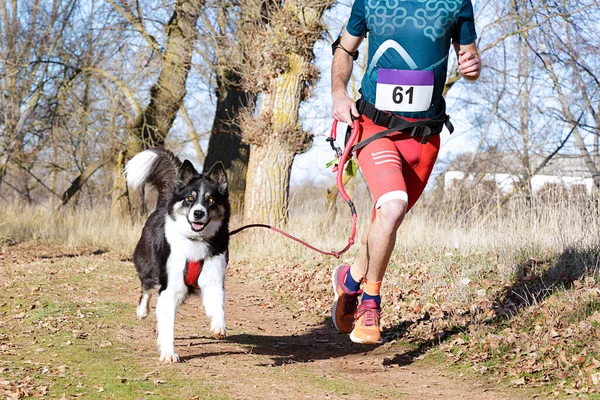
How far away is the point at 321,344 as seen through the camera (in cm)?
606

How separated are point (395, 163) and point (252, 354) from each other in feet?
6.61

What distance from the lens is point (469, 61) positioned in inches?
165

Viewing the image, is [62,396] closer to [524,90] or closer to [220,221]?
[220,221]

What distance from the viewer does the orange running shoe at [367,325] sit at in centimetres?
434

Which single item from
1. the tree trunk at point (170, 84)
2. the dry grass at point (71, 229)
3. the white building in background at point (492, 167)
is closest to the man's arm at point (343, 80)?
the dry grass at point (71, 229)

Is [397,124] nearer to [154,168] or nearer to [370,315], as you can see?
[370,315]

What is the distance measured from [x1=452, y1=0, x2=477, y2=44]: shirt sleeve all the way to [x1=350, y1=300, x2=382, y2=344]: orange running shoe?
1.82 m

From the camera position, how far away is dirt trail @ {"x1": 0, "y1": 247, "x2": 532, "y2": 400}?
4191mm

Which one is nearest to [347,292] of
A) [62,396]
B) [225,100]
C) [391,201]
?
[391,201]

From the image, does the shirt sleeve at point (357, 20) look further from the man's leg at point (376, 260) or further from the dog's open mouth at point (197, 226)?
the dog's open mouth at point (197, 226)

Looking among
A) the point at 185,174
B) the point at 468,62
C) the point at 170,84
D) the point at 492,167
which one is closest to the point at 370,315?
the point at 468,62

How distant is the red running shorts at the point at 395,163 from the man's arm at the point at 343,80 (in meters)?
0.10

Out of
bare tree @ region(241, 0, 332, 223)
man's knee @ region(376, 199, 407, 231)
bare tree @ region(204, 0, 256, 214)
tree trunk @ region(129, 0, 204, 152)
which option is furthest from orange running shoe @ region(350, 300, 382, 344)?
tree trunk @ region(129, 0, 204, 152)

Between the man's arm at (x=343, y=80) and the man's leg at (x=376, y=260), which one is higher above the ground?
the man's arm at (x=343, y=80)
